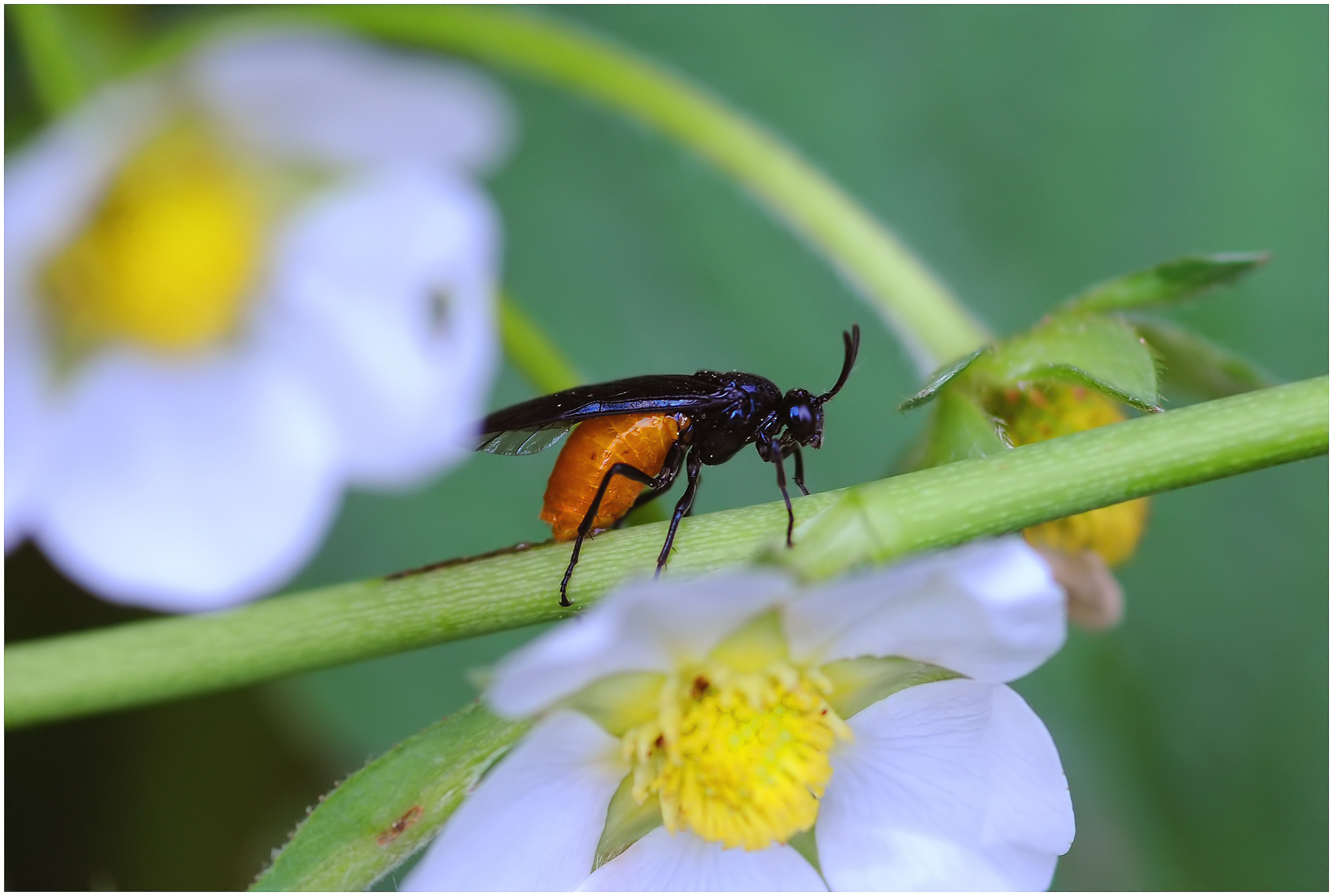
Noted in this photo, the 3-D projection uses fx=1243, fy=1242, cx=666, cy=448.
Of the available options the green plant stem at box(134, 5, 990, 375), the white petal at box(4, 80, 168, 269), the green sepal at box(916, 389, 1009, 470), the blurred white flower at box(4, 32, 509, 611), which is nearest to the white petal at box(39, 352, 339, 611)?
the blurred white flower at box(4, 32, 509, 611)

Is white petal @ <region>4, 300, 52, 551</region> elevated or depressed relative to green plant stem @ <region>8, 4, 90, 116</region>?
depressed

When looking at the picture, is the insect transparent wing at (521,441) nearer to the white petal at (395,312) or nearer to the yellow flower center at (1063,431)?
the white petal at (395,312)

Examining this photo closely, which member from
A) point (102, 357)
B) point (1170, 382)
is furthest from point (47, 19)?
point (1170, 382)

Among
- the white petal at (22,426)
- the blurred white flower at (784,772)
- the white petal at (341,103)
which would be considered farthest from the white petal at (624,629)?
the white petal at (22,426)

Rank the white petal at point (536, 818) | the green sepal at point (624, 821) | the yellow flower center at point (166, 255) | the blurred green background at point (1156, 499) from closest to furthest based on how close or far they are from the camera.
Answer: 1. the white petal at point (536, 818)
2. the green sepal at point (624, 821)
3. the yellow flower center at point (166, 255)
4. the blurred green background at point (1156, 499)

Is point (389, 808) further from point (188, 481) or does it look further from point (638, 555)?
point (188, 481)

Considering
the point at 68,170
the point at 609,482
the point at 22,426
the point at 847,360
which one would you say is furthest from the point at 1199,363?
the point at 22,426

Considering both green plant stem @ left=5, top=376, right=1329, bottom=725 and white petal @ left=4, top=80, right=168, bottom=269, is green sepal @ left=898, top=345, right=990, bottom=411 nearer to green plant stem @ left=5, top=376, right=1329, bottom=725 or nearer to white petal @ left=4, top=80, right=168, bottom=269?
green plant stem @ left=5, top=376, right=1329, bottom=725
